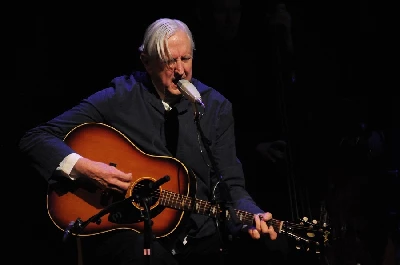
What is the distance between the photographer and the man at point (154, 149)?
337 centimetres

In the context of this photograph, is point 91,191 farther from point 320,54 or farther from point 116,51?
point 320,54

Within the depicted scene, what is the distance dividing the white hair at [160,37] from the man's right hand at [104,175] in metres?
0.81

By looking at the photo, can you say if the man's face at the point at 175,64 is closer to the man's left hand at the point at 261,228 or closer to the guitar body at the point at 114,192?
the guitar body at the point at 114,192

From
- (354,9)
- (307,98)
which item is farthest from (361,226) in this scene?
(354,9)

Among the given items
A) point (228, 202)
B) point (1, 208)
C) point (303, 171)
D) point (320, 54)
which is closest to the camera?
point (228, 202)

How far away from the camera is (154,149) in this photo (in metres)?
3.67

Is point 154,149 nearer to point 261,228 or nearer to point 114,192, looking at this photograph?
point 114,192

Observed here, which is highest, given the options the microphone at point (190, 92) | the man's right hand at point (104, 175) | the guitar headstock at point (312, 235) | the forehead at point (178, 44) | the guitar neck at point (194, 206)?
the forehead at point (178, 44)

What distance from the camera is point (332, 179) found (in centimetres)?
437

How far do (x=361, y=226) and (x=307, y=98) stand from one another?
1091 mm

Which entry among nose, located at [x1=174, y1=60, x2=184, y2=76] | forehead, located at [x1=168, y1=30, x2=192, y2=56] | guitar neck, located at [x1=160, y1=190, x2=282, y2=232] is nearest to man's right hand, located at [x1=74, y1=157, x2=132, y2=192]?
guitar neck, located at [x1=160, y1=190, x2=282, y2=232]

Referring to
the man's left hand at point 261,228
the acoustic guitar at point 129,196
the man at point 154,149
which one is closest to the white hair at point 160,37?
the man at point 154,149

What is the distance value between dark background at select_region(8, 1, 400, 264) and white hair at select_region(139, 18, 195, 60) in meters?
0.81

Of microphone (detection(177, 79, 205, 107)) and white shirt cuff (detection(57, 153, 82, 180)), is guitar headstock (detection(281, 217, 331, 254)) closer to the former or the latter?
microphone (detection(177, 79, 205, 107))
